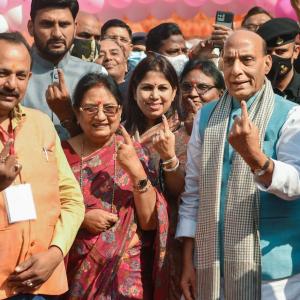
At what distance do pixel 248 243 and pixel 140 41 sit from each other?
4.00 m

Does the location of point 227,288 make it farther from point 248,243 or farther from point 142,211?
point 142,211

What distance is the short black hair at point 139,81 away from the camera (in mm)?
4262

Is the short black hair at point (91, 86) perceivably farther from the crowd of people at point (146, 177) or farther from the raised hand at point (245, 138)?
the raised hand at point (245, 138)

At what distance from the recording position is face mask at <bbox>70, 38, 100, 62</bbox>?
17.0 ft

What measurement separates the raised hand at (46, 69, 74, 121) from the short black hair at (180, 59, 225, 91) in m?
0.71

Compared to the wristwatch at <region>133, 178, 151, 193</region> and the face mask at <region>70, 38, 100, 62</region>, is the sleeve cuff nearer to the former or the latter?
the wristwatch at <region>133, 178, 151, 193</region>

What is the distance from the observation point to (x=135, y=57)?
6.29m

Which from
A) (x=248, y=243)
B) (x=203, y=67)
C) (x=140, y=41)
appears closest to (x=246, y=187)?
(x=248, y=243)

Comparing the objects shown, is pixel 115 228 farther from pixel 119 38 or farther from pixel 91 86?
pixel 119 38

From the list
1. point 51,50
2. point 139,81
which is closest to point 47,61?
point 51,50

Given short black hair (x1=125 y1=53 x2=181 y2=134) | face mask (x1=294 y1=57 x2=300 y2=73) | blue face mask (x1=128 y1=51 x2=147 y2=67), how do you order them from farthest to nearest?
blue face mask (x1=128 y1=51 x2=147 y2=67) < face mask (x1=294 y1=57 x2=300 y2=73) < short black hair (x1=125 y1=53 x2=181 y2=134)

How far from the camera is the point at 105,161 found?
386 centimetres

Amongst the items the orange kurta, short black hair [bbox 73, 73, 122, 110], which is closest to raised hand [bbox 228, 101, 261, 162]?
the orange kurta

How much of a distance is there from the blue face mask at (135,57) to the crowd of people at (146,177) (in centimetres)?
163
